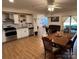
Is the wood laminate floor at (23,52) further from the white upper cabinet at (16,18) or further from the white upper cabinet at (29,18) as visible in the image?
the white upper cabinet at (29,18)

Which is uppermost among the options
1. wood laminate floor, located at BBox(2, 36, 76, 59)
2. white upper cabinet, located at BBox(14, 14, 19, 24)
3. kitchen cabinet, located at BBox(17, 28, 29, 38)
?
white upper cabinet, located at BBox(14, 14, 19, 24)

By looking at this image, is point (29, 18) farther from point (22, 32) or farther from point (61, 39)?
point (61, 39)

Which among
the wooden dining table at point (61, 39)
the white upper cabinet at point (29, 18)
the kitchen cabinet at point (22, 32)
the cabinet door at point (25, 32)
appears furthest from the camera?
the white upper cabinet at point (29, 18)

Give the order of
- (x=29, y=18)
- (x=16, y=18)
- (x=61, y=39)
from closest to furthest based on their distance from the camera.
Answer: (x=61, y=39) < (x=16, y=18) < (x=29, y=18)

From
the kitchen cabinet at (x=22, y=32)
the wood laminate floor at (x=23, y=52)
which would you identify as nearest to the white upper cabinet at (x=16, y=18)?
the kitchen cabinet at (x=22, y=32)

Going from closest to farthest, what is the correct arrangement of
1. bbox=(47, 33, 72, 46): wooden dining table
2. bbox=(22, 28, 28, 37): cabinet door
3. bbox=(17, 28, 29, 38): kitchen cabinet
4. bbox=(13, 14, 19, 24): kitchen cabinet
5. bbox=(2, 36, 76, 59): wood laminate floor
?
bbox=(47, 33, 72, 46): wooden dining table → bbox=(2, 36, 76, 59): wood laminate floor → bbox=(13, 14, 19, 24): kitchen cabinet → bbox=(17, 28, 29, 38): kitchen cabinet → bbox=(22, 28, 28, 37): cabinet door

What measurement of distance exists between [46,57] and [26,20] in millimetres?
5377

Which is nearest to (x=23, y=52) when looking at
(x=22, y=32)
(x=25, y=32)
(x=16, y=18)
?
(x=22, y=32)

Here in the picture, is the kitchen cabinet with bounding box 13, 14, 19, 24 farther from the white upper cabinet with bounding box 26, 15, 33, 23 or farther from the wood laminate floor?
the wood laminate floor

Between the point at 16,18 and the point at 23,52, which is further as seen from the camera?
the point at 16,18

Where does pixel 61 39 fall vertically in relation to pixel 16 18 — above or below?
below

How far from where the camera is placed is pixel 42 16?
10.4m

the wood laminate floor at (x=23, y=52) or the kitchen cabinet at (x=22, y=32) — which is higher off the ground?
the kitchen cabinet at (x=22, y=32)

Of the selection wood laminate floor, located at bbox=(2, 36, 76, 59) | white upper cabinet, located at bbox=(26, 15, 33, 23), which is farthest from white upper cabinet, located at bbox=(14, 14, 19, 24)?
wood laminate floor, located at bbox=(2, 36, 76, 59)
